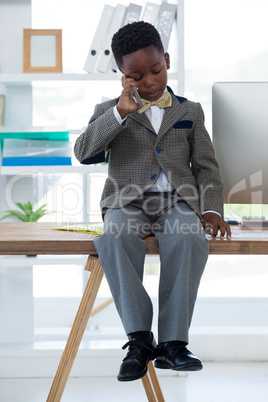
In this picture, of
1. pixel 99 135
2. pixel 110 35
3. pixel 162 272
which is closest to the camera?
pixel 162 272

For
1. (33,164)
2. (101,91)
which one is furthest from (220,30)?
(33,164)

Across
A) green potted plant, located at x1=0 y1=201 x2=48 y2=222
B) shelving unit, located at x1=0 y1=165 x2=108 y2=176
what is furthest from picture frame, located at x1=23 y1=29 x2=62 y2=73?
green potted plant, located at x1=0 y1=201 x2=48 y2=222

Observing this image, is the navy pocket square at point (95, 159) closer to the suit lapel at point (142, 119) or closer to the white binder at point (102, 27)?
the suit lapel at point (142, 119)

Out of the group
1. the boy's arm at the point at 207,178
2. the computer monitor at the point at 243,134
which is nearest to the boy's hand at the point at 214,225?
the boy's arm at the point at 207,178

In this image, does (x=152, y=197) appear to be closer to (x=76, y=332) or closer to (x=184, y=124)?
(x=184, y=124)

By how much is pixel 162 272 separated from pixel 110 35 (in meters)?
1.11

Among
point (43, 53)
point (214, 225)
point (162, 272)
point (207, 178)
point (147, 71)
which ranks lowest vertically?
point (162, 272)

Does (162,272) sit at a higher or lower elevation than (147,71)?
lower

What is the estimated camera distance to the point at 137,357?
49.6 inches

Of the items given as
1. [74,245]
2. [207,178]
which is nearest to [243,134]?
[207,178]

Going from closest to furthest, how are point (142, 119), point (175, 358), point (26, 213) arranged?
point (175, 358) → point (142, 119) → point (26, 213)

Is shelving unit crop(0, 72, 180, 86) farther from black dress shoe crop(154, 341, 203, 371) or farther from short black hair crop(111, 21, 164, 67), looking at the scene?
black dress shoe crop(154, 341, 203, 371)

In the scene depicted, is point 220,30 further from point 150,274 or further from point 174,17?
point 150,274

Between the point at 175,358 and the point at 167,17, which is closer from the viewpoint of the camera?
the point at 175,358
